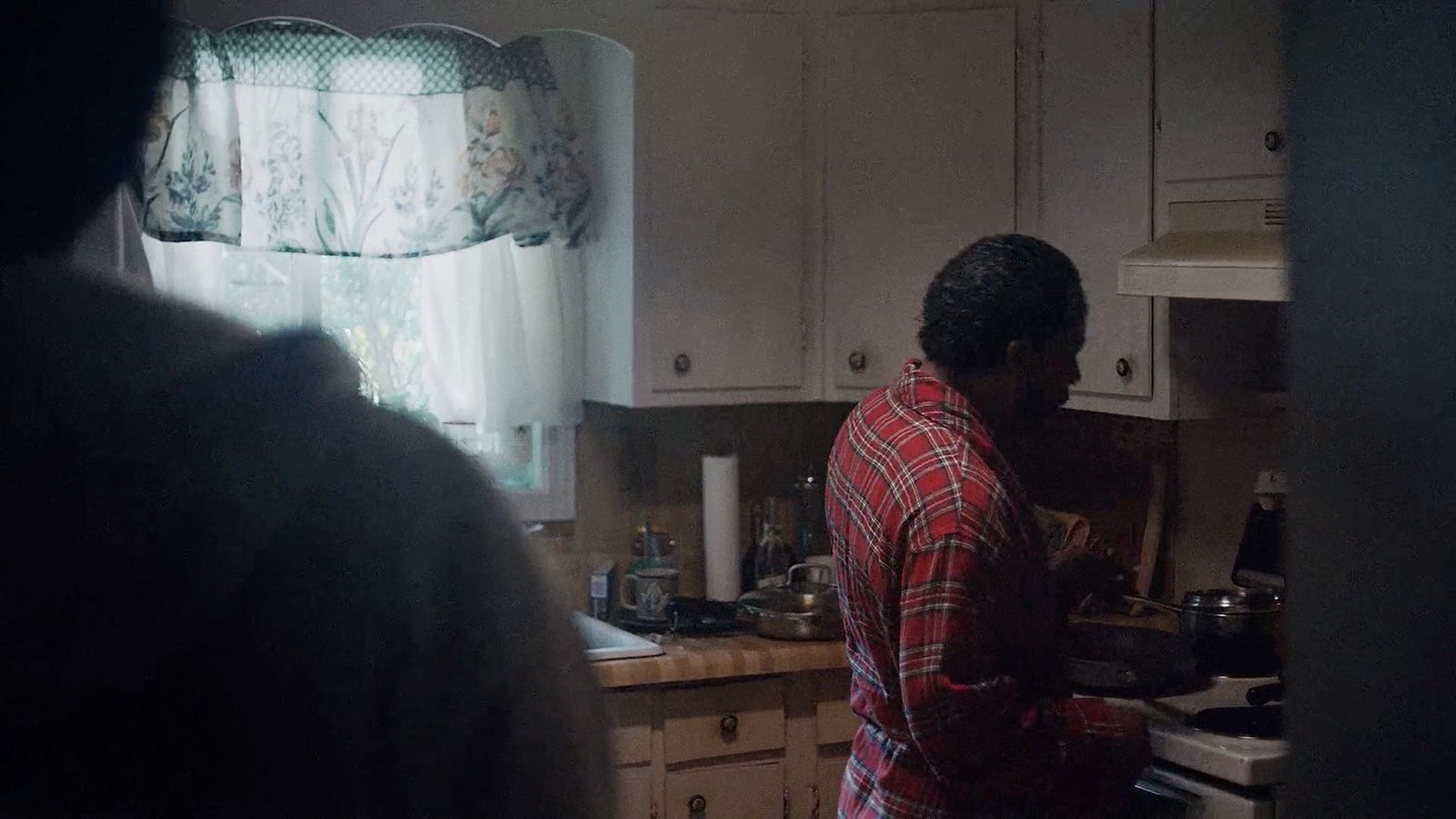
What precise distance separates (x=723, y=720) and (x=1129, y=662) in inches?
29.9

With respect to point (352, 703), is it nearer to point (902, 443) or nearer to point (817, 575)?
point (902, 443)

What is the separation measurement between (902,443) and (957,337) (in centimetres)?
21

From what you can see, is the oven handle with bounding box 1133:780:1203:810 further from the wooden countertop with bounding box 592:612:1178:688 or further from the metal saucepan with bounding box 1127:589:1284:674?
the wooden countertop with bounding box 592:612:1178:688

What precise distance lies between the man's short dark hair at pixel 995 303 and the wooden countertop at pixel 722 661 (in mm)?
810

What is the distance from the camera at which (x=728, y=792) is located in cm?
280

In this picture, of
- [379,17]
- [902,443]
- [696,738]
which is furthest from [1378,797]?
[379,17]

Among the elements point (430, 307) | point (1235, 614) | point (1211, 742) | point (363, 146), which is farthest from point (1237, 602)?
point (363, 146)

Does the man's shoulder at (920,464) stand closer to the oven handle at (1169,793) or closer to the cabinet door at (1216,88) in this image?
the oven handle at (1169,793)

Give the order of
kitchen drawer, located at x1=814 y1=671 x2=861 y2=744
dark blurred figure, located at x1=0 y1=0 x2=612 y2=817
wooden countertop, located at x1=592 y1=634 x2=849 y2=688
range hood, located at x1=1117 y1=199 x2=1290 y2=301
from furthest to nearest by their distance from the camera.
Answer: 1. kitchen drawer, located at x1=814 y1=671 x2=861 y2=744
2. wooden countertop, located at x1=592 y1=634 x2=849 y2=688
3. range hood, located at x1=1117 y1=199 x2=1290 y2=301
4. dark blurred figure, located at x1=0 y1=0 x2=612 y2=817

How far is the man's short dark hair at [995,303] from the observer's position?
6.60 ft

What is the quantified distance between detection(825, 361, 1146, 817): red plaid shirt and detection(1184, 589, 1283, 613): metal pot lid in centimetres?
53

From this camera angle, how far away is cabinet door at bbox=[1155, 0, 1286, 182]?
100 inches

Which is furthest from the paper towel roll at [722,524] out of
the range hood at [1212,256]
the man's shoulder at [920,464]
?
the man's shoulder at [920,464]

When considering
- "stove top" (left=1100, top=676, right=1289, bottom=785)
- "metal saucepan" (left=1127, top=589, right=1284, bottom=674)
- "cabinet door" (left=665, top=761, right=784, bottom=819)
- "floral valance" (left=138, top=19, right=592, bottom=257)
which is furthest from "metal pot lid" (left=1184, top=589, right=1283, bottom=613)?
"floral valance" (left=138, top=19, right=592, bottom=257)
